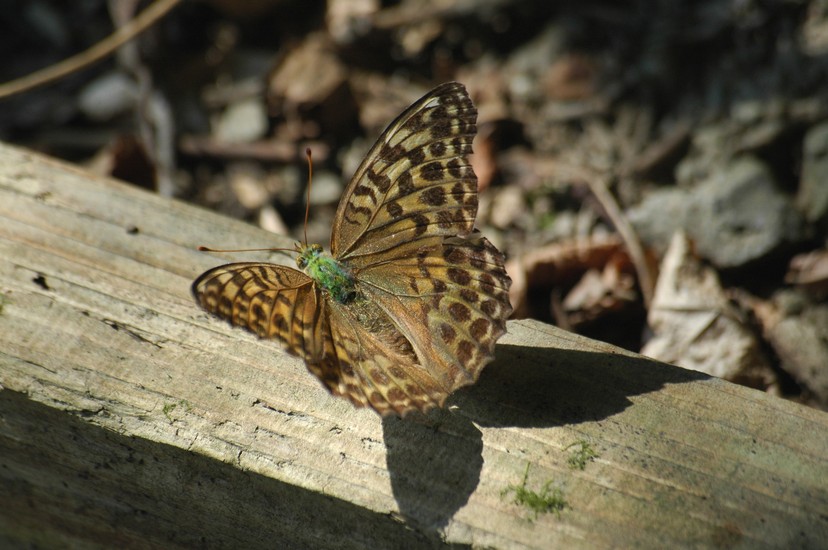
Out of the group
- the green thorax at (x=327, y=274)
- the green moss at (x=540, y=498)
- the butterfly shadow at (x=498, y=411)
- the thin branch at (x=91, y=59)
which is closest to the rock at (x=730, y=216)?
the butterfly shadow at (x=498, y=411)

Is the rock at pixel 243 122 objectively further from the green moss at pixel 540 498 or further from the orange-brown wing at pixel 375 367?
the green moss at pixel 540 498

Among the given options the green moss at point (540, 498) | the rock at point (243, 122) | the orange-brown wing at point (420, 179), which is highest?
the rock at point (243, 122)

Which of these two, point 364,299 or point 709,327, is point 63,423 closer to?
point 364,299

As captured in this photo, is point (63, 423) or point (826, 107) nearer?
point (63, 423)

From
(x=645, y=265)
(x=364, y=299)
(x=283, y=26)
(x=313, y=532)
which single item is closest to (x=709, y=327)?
(x=645, y=265)

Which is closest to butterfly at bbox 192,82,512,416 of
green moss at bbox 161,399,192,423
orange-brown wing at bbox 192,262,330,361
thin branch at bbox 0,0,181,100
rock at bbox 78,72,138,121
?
orange-brown wing at bbox 192,262,330,361

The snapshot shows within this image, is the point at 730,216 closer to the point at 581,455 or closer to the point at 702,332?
the point at 702,332
